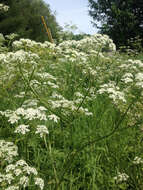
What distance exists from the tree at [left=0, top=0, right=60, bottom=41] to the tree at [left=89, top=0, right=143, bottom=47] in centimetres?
610

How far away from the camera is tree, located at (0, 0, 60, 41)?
22.5 m

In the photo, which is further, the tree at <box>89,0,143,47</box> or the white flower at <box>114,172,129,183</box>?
the tree at <box>89,0,143,47</box>

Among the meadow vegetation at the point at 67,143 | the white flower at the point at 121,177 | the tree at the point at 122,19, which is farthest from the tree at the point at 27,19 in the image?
the white flower at the point at 121,177

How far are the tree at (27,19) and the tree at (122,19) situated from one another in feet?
20.0

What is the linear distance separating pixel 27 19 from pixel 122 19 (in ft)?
33.7

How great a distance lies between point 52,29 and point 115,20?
7.30 metres

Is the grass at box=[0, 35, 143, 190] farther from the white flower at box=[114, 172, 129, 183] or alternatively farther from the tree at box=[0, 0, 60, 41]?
the tree at box=[0, 0, 60, 41]

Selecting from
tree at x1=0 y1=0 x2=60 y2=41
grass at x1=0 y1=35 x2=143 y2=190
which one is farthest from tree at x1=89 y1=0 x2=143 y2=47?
grass at x1=0 y1=35 x2=143 y2=190

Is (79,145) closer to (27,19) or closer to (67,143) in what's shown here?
(67,143)

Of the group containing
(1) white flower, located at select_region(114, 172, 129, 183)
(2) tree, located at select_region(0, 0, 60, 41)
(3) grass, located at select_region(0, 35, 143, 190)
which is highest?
(2) tree, located at select_region(0, 0, 60, 41)

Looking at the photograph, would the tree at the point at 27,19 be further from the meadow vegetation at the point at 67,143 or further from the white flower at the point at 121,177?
the white flower at the point at 121,177

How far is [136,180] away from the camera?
3100mm

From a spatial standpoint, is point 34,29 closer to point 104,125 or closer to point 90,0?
point 90,0

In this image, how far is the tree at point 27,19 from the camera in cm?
2252
